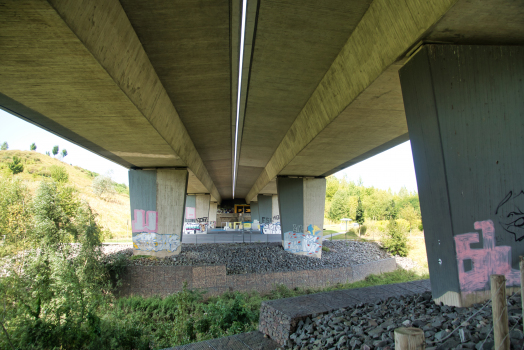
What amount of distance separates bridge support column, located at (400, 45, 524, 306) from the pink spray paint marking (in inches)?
759

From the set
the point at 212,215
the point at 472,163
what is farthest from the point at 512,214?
the point at 212,215

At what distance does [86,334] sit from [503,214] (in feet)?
38.2

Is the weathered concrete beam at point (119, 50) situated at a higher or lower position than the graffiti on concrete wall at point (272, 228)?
higher

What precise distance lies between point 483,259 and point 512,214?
1.06 meters

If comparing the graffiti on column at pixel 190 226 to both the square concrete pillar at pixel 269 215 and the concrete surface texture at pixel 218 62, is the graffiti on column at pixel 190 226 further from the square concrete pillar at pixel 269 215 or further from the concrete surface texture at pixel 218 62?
the concrete surface texture at pixel 218 62

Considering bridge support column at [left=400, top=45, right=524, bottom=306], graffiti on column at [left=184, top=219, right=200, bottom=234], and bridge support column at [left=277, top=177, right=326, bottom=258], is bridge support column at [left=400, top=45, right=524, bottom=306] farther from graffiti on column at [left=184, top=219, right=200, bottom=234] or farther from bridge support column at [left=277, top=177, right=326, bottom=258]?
graffiti on column at [left=184, top=219, right=200, bottom=234]

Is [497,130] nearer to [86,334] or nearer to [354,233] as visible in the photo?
[86,334]

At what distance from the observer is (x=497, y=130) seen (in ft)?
20.7

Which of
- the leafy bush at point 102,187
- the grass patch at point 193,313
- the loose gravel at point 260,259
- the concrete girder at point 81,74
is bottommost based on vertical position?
the grass patch at point 193,313

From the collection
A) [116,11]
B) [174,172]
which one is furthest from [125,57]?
[174,172]

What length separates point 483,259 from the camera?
5.98 m

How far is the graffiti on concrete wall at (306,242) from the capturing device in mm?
25531

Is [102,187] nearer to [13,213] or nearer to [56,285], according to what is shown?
[13,213]

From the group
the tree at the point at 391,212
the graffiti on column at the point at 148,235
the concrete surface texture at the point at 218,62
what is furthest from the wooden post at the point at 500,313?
the tree at the point at 391,212
